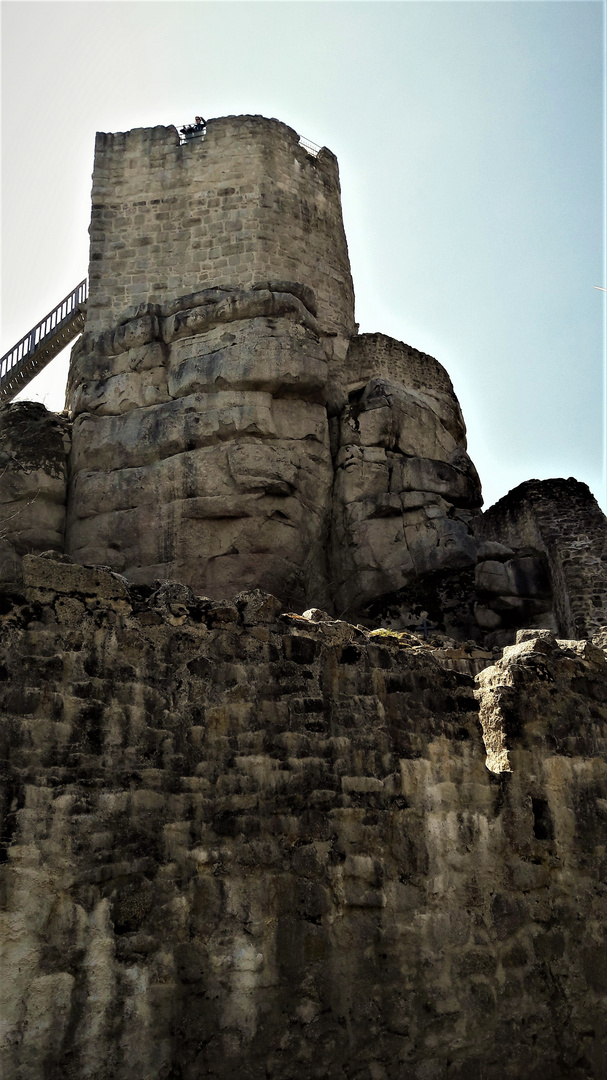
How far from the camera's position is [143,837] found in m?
6.18

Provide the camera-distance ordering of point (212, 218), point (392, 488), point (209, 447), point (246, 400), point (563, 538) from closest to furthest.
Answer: point (563, 538), point (209, 447), point (246, 400), point (392, 488), point (212, 218)

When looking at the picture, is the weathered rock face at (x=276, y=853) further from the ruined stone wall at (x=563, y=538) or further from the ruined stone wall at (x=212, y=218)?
the ruined stone wall at (x=212, y=218)

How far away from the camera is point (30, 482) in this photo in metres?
15.5

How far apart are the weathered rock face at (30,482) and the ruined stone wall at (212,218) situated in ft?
6.81

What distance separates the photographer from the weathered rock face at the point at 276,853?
5797mm

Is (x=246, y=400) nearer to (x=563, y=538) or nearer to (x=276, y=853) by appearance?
(x=563, y=538)

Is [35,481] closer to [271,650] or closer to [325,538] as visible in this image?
[325,538]

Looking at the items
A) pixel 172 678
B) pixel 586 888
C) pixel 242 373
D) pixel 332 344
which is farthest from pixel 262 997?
pixel 332 344

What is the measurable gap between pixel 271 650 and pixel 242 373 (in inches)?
352

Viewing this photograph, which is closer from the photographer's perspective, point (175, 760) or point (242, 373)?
point (175, 760)

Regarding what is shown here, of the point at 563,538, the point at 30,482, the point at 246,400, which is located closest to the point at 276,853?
the point at 563,538

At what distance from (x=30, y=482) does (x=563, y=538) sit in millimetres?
8099

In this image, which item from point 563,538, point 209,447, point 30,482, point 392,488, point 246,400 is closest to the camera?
point 563,538

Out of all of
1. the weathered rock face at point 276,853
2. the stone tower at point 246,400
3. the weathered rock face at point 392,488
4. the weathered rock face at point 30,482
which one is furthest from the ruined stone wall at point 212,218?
the weathered rock face at point 276,853
